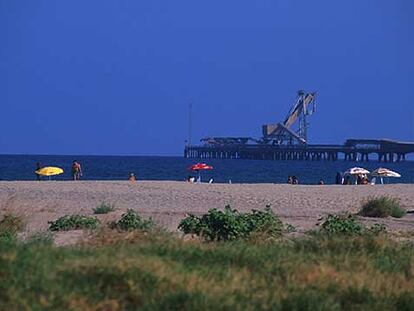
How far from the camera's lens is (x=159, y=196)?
85.1ft

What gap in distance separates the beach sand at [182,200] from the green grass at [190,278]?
7311 mm

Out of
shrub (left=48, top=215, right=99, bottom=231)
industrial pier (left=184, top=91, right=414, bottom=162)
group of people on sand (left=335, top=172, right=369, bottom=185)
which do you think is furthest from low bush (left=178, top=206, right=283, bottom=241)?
industrial pier (left=184, top=91, right=414, bottom=162)

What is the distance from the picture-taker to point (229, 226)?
9.51 metres

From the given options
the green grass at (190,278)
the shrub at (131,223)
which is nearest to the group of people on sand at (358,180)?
the shrub at (131,223)

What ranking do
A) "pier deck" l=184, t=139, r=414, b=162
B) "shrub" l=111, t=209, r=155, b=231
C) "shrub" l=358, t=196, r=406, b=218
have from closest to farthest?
"shrub" l=111, t=209, r=155, b=231
"shrub" l=358, t=196, r=406, b=218
"pier deck" l=184, t=139, r=414, b=162

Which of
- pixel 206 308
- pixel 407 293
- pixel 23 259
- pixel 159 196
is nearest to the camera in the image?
pixel 206 308

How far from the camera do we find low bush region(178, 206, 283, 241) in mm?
9422

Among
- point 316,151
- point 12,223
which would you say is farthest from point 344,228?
Answer: point 316,151

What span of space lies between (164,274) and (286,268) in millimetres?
1056

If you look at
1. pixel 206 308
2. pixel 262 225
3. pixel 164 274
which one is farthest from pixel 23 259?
pixel 262 225

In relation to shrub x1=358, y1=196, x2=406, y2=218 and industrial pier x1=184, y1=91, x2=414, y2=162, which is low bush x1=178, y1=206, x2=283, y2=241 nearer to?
shrub x1=358, y1=196, x2=406, y2=218

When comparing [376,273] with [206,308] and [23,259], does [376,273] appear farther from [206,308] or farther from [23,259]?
[23,259]

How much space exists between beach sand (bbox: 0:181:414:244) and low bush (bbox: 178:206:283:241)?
13.7 ft

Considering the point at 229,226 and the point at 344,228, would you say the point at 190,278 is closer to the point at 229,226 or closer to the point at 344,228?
the point at 229,226
